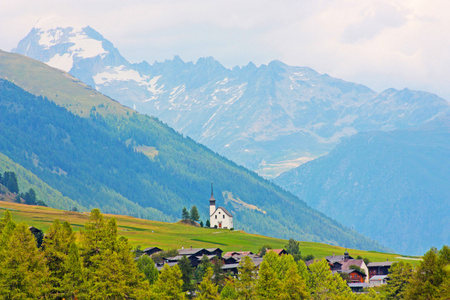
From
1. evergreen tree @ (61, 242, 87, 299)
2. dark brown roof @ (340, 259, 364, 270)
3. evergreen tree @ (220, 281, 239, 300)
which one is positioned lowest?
evergreen tree @ (220, 281, 239, 300)

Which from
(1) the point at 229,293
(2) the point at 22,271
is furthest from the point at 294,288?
(2) the point at 22,271

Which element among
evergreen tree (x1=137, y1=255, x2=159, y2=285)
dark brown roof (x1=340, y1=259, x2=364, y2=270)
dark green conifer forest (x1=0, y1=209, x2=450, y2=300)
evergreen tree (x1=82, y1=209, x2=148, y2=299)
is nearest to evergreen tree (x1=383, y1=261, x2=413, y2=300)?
dark green conifer forest (x1=0, y1=209, x2=450, y2=300)

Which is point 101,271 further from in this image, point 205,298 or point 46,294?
point 205,298

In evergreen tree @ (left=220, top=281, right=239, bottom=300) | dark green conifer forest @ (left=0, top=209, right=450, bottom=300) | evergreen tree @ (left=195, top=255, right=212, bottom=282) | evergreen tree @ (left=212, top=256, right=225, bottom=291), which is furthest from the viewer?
evergreen tree @ (left=195, top=255, right=212, bottom=282)

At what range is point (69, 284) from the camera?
293 feet

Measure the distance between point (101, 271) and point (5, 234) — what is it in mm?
18051

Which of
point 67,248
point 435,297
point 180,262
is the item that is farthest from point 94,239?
point 180,262

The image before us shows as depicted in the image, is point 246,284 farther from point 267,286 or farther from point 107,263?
point 107,263

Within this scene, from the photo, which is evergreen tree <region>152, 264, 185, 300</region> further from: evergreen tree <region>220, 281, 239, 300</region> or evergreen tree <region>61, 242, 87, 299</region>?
evergreen tree <region>61, 242, 87, 299</region>

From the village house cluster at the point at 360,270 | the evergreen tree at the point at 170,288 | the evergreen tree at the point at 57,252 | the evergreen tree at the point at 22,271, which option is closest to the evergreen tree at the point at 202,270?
the village house cluster at the point at 360,270

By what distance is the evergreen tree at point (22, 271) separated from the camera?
86.8 meters

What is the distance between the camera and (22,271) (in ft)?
287

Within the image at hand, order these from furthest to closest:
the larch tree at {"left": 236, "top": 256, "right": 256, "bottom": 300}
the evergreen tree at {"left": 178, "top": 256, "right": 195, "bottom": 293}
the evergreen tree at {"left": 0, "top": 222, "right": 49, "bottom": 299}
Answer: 1. the evergreen tree at {"left": 178, "top": 256, "right": 195, "bottom": 293}
2. the larch tree at {"left": 236, "top": 256, "right": 256, "bottom": 300}
3. the evergreen tree at {"left": 0, "top": 222, "right": 49, "bottom": 299}

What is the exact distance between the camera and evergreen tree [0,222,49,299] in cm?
8681
